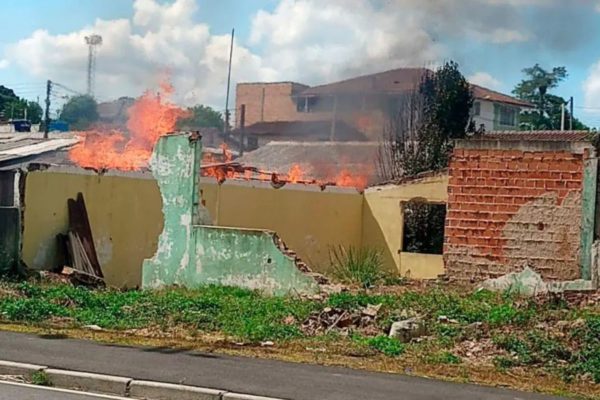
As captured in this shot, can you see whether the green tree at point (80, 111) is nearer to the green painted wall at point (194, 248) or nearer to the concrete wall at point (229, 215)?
the concrete wall at point (229, 215)

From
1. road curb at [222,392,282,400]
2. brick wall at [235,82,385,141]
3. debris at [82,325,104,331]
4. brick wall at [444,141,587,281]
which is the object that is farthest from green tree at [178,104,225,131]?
road curb at [222,392,282,400]

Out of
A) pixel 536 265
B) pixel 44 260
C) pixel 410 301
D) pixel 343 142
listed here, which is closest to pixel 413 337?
pixel 410 301

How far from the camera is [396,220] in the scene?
881 inches

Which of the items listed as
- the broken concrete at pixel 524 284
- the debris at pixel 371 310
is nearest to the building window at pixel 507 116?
the broken concrete at pixel 524 284

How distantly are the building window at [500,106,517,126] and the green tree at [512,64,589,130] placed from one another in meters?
0.85

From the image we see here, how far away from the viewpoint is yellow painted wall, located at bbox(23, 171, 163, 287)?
59.1 feet

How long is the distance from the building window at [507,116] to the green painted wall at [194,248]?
4776 centimetres

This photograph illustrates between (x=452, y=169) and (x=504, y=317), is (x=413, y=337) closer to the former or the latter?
(x=504, y=317)

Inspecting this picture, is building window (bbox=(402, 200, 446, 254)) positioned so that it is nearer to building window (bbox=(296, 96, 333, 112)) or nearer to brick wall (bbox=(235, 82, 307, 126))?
building window (bbox=(296, 96, 333, 112))

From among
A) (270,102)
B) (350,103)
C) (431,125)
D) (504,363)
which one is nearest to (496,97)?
(270,102)

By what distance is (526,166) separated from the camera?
1711 centimetres

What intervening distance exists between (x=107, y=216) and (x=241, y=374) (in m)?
11.0

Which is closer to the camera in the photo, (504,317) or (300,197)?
(504,317)

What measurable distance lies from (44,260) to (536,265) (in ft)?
33.9
